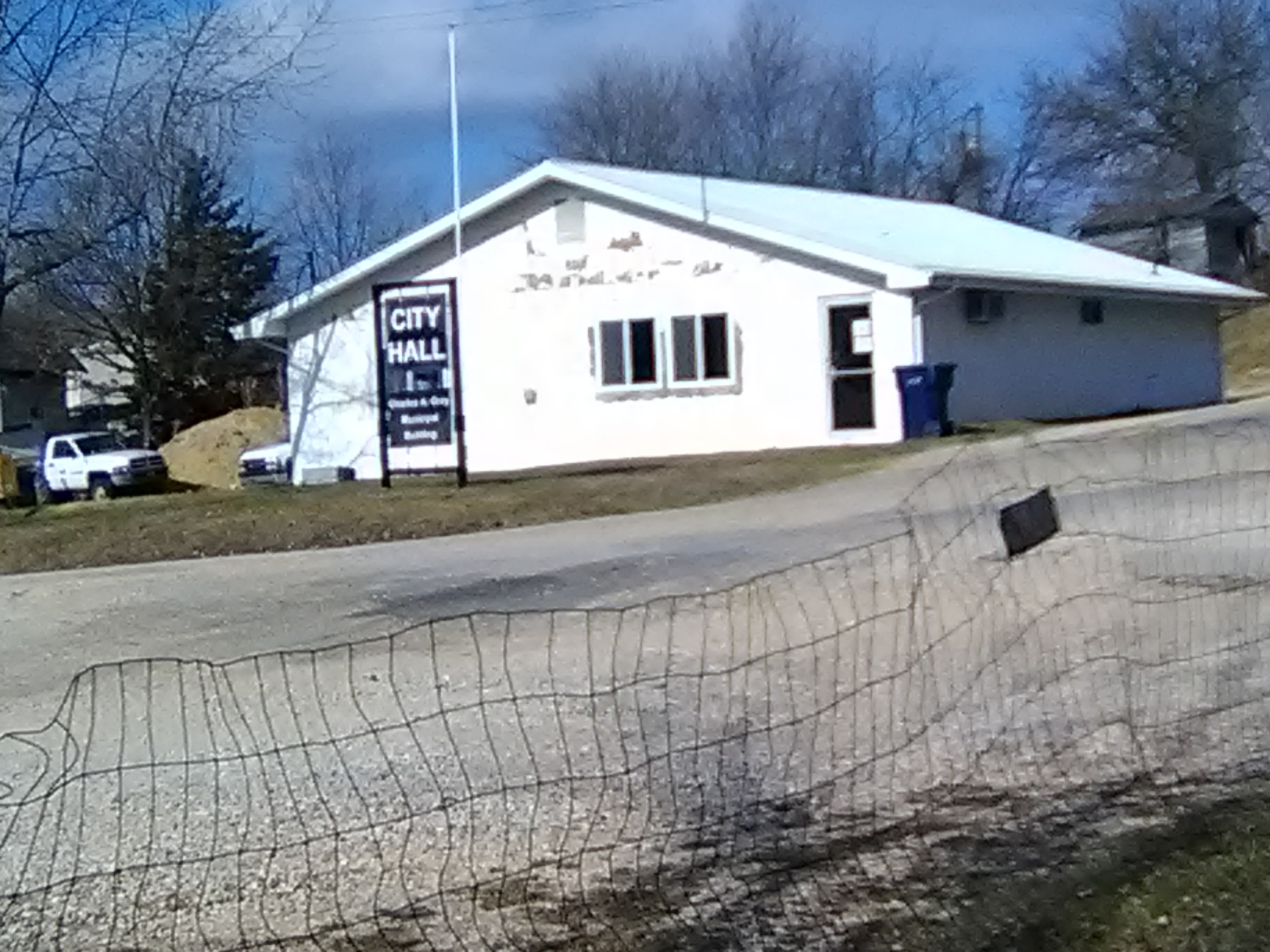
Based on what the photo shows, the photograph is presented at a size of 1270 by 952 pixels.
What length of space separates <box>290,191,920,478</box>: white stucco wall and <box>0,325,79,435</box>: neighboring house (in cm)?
2865

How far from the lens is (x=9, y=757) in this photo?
25.3 feet

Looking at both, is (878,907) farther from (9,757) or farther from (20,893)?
(9,757)

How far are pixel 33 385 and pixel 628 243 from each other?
4192 centimetres

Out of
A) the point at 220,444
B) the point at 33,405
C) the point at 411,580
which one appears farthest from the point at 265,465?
the point at 33,405

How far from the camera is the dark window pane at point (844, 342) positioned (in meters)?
26.0

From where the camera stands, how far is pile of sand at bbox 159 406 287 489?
4253 cm

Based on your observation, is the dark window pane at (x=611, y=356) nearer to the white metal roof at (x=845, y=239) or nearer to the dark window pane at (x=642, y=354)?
the dark window pane at (x=642, y=354)

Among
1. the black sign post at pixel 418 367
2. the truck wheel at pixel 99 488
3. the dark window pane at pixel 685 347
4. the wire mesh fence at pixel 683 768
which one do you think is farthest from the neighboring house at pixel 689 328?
the wire mesh fence at pixel 683 768

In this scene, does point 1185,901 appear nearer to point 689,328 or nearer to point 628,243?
point 689,328

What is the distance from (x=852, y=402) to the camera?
85.5 ft

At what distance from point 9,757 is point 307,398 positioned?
23317mm

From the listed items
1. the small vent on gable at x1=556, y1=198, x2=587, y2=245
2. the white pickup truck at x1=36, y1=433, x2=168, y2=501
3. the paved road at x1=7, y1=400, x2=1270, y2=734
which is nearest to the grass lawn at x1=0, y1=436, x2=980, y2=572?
the paved road at x1=7, y1=400, x2=1270, y2=734

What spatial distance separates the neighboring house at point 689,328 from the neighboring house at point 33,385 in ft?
89.6

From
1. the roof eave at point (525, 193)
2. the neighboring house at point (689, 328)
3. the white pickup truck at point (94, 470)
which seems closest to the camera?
the roof eave at point (525, 193)
